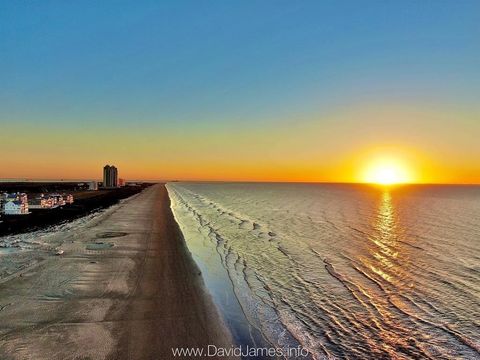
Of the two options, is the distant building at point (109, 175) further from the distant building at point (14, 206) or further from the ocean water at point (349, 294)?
the ocean water at point (349, 294)

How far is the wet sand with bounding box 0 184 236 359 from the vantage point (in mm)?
8062

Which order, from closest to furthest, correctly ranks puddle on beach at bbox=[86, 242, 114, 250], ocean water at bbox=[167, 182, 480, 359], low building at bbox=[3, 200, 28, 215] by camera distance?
ocean water at bbox=[167, 182, 480, 359]
puddle on beach at bbox=[86, 242, 114, 250]
low building at bbox=[3, 200, 28, 215]

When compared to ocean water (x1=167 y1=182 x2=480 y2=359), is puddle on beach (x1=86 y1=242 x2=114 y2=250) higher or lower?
higher

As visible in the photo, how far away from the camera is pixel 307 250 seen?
23.9 metres

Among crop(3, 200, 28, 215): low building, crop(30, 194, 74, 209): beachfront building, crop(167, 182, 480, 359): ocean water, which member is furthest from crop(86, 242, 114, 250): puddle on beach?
crop(30, 194, 74, 209): beachfront building

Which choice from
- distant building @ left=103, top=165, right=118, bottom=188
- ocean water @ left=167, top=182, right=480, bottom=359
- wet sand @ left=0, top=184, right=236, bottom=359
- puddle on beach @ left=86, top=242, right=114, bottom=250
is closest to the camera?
wet sand @ left=0, top=184, right=236, bottom=359

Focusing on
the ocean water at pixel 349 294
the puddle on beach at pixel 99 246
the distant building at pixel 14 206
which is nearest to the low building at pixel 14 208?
the distant building at pixel 14 206

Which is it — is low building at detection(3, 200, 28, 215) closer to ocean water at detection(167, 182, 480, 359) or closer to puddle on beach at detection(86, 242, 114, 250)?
puddle on beach at detection(86, 242, 114, 250)

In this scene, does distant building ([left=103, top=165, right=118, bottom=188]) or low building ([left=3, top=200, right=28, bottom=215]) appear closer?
low building ([left=3, top=200, right=28, bottom=215])

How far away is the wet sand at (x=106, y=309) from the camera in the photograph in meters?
8.06

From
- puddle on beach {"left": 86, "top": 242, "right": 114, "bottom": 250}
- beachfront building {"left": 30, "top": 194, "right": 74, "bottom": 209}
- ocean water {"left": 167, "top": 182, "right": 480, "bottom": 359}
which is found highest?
beachfront building {"left": 30, "top": 194, "right": 74, "bottom": 209}

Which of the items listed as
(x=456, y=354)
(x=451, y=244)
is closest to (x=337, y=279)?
(x=456, y=354)

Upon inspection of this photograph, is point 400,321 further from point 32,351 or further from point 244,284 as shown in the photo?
point 32,351

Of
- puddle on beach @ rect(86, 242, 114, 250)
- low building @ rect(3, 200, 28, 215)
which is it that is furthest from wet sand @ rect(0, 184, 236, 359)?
low building @ rect(3, 200, 28, 215)
